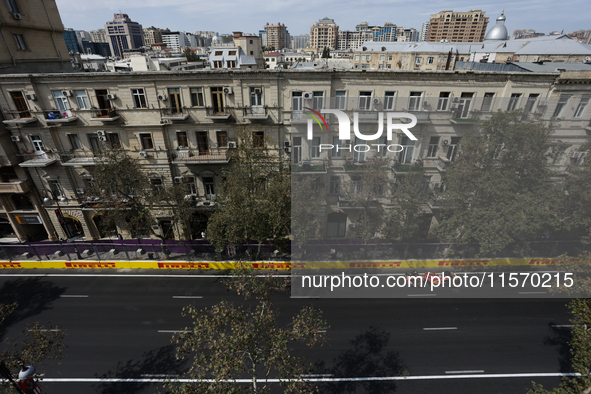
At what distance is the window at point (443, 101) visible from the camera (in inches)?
985

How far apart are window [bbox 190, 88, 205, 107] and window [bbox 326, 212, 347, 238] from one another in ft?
54.2

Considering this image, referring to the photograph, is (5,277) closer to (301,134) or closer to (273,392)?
(273,392)

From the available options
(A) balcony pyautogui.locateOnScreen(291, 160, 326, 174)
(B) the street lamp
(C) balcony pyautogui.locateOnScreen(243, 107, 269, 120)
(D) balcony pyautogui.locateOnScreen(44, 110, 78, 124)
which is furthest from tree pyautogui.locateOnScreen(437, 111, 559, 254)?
(B) the street lamp

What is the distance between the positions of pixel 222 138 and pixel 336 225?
1437 centimetres

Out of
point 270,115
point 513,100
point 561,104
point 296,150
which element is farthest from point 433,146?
point 270,115

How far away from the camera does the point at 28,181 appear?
92.2ft

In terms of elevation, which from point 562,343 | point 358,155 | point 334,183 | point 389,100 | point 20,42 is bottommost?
point 562,343

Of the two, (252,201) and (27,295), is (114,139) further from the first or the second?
(252,201)

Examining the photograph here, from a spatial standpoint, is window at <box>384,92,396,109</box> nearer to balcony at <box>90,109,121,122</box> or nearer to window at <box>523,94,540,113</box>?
window at <box>523,94,540,113</box>

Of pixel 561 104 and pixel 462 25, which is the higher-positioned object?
pixel 462 25

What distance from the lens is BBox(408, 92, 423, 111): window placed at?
81.7 feet

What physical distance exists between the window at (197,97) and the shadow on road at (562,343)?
3370 cm

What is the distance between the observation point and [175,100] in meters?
25.5

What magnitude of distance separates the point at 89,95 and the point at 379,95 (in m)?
26.7
